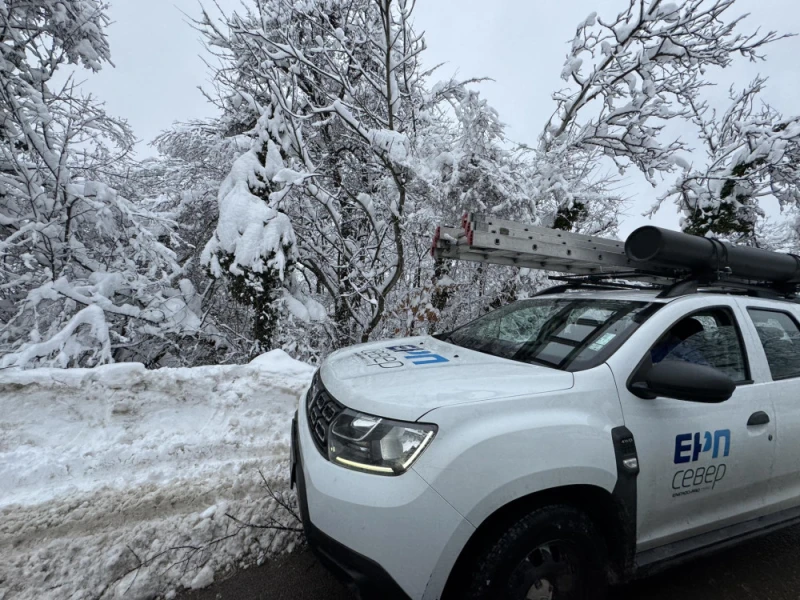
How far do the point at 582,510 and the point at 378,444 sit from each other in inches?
39.4

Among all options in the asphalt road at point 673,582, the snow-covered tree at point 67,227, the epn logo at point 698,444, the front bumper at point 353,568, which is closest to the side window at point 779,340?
the epn logo at point 698,444

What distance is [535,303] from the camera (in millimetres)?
3043

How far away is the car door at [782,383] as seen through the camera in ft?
7.73

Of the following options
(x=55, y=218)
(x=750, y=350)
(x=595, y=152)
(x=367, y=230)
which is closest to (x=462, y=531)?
(x=750, y=350)

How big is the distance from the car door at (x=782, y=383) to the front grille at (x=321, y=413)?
248cm

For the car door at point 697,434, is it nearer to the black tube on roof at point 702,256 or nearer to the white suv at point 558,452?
the white suv at point 558,452

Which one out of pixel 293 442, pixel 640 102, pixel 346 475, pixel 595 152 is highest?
pixel 640 102

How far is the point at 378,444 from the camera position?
1.67 metres

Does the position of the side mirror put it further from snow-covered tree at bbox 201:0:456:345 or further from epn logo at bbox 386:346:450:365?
snow-covered tree at bbox 201:0:456:345

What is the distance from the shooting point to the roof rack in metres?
2.37

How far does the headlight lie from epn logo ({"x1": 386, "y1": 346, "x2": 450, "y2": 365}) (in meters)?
0.61

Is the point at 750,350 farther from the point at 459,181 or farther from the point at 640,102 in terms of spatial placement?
the point at 640,102

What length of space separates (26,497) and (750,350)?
4585 mm

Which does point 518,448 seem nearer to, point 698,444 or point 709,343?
point 698,444
